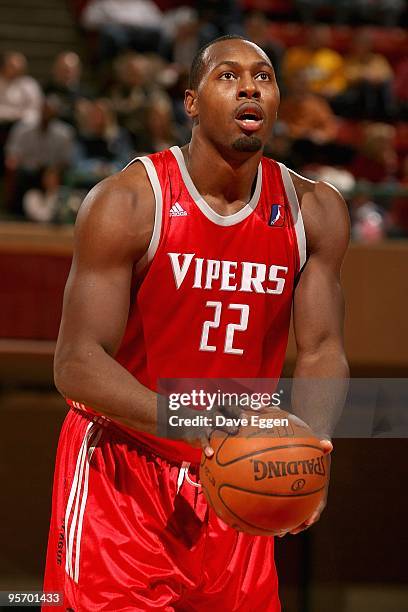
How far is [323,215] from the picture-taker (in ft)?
9.23

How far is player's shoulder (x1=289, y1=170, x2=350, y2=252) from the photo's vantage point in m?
2.81

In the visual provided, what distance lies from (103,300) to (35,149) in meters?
5.61

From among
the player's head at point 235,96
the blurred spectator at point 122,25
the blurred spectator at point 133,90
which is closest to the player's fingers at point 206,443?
the player's head at point 235,96

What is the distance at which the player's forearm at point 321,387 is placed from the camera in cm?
262

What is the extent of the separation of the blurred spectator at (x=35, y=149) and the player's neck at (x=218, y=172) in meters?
4.81

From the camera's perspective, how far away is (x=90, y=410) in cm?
280

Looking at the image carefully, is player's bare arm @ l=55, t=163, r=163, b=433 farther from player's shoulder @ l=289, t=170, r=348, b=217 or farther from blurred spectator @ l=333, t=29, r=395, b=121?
blurred spectator @ l=333, t=29, r=395, b=121

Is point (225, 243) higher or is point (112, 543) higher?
point (225, 243)

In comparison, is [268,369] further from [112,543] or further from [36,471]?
[36,471]

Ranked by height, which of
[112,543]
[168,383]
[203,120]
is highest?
[203,120]

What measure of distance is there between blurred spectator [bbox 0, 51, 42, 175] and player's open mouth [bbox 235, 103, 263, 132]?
6253 mm

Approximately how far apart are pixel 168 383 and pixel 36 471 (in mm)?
2848

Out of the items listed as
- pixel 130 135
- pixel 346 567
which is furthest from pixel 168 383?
pixel 130 135

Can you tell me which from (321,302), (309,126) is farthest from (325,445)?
(309,126)
